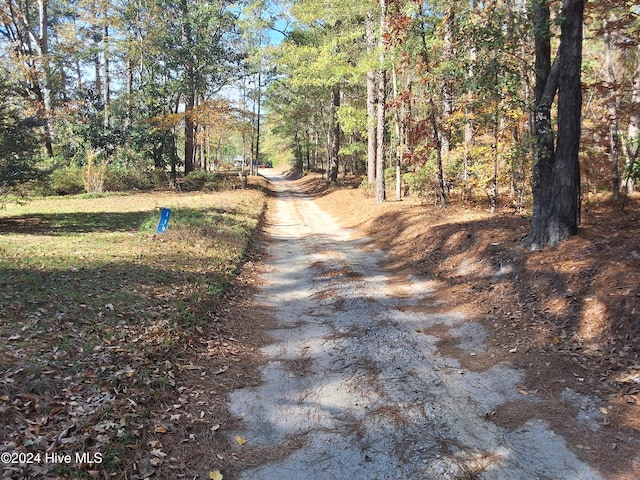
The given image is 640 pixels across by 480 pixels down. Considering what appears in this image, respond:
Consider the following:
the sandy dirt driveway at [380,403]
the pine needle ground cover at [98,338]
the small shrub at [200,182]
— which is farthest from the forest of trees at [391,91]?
the pine needle ground cover at [98,338]

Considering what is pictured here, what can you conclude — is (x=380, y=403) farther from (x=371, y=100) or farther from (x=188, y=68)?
(x=188, y=68)

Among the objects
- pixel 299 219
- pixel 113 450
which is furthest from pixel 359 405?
pixel 299 219

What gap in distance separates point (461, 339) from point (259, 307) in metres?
3.30

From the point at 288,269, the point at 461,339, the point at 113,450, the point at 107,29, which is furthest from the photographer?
the point at 107,29

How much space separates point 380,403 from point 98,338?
313 cm

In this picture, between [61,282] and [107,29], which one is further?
[107,29]

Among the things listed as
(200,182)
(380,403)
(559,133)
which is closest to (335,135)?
(200,182)

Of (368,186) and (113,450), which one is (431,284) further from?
(368,186)

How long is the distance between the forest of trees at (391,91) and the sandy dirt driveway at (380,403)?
3.38m

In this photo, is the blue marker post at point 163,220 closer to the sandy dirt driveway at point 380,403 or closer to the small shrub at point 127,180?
the sandy dirt driveway at point 380,403

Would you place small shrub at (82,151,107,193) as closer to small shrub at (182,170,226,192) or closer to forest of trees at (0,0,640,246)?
forest of trees at (0,0,640,246)

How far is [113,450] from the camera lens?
318cm

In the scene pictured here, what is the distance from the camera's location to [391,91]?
1914 centimetres

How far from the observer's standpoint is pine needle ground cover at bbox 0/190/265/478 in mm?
3154
